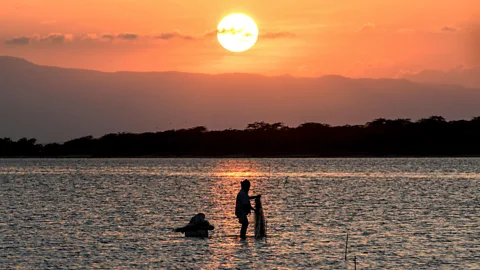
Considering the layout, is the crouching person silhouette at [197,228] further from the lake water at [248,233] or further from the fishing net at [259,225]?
the fishing net at [259,225]

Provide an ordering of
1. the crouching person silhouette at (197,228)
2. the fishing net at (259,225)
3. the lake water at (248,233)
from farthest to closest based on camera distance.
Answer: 1. the crouching person silhouette at (197,228)
2. the fishing net at (259,225)
3. the lake water at (248,233)

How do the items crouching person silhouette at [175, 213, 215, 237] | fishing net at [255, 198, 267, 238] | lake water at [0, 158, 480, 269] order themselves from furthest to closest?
crouching person silhouette at [175, 213, 215, 237]
fishing net at [255, 198, 267, 238]
lake water at [0, 158, 480, 269]

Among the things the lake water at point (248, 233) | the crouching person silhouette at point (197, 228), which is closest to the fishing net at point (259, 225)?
the lake water at point (248, 233)

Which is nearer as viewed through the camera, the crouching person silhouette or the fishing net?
the fishing net

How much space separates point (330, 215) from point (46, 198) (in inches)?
1114

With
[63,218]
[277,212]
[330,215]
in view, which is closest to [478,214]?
[330,215]

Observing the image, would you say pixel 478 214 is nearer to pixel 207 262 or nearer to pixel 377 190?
pixel 207 262

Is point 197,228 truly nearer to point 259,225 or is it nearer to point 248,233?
point 259,225

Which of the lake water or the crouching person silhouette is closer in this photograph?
the lake water

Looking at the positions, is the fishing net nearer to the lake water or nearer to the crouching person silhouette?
the lake water

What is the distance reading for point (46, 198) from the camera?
70.2 metres

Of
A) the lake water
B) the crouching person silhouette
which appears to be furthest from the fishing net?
the crouching person silhouette

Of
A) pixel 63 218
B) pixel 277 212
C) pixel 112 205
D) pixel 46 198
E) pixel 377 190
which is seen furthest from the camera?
pixel 377 190

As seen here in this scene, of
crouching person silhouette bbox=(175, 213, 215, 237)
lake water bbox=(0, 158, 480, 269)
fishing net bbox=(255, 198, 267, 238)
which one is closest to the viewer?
lake water bbox=(0, 158, 480, 269)
